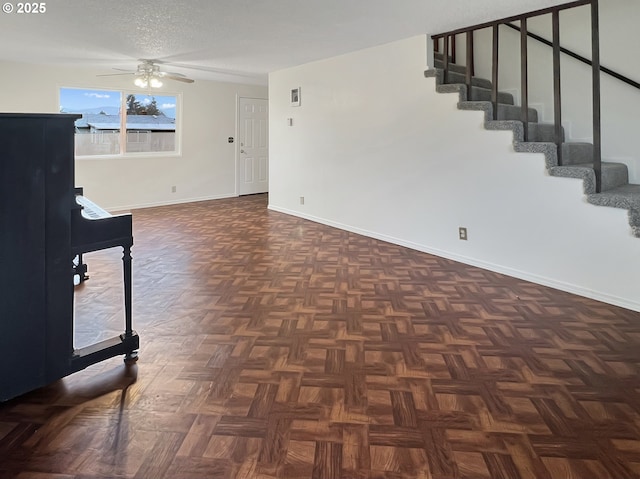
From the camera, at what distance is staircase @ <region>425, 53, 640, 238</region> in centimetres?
297

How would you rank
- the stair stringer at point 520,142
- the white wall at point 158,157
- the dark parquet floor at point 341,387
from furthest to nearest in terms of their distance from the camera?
1. the white wall at point 158,157
2. the stair stringer at point 520,142
3. the dark parquet floor at point 341,387

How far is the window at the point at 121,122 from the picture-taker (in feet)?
21.1

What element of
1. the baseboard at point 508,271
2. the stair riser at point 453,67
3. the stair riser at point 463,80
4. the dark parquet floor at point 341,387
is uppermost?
the stair riser at point 453,67

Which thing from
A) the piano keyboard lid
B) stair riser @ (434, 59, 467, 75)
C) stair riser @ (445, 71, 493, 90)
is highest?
stair riser @ (434, 59, 467, 75)

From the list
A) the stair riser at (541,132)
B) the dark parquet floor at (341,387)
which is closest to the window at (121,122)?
the dark parquet floor at (341,387)

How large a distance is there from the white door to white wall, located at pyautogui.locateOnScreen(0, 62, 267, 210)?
0.49ft

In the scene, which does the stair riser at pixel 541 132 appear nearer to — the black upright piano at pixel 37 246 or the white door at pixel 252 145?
the black upright piano at pixel 37 246

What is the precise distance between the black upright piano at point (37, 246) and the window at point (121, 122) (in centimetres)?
508

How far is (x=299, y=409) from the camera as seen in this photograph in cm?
177

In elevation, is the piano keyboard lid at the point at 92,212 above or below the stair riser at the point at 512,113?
below

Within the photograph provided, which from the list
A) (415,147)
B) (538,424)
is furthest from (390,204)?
(538,424)

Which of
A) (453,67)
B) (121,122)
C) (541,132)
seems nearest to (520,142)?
(541,132)

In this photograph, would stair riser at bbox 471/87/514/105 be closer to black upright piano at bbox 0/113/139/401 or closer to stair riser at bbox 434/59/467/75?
stair riser at bbox 434/59/467/75

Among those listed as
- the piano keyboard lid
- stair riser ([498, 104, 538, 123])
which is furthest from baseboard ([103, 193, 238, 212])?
stair riser ([498, 104, 538, 123])
